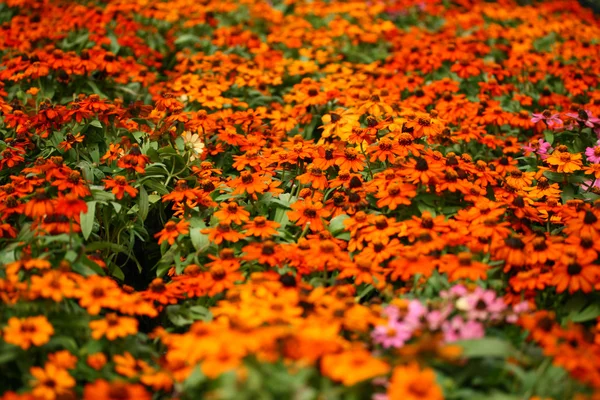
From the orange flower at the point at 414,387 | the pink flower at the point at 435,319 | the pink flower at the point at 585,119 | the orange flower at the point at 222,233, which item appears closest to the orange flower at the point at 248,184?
the orange flower at the point at 222,233

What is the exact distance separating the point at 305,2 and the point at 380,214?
5.26 m

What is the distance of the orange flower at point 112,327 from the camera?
2.51m

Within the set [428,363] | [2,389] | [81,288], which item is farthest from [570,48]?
[2,389]

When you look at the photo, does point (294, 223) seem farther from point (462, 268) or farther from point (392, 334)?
point (392, 334)

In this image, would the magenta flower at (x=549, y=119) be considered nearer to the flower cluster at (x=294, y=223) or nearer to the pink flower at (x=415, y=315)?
the flower cluster at (x=294, y=223)

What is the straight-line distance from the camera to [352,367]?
2.05 metres

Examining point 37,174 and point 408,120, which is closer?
point 37,174

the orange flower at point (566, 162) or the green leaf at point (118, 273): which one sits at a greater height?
the orange flower at point (566, 162)

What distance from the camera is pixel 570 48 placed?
627cm

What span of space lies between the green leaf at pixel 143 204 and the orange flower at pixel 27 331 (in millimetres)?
1208

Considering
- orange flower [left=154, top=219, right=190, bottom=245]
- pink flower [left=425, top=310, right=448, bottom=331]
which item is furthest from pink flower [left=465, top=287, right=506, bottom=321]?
orange flower [left=154, top=219, right=190, bottom=245]

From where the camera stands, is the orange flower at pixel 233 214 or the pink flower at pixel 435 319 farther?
the orange flower at pixel 233 214

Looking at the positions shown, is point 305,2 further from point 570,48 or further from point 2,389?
point 2,389

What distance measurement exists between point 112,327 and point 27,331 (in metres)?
0.31
